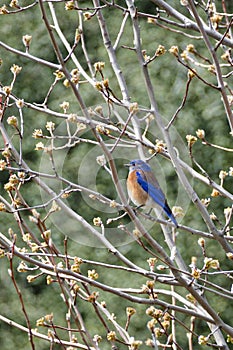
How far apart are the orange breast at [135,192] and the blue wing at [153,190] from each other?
0.02m

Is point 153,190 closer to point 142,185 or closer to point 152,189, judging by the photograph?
point 152,189

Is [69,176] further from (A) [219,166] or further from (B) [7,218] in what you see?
(A) [219,166]

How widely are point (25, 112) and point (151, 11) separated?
1.25 meters

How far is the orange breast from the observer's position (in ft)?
11.8

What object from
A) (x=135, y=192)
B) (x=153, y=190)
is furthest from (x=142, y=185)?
(x=153, y=190)

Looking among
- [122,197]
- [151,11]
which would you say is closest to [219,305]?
[151,11]

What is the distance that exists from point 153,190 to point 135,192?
0.55 feet

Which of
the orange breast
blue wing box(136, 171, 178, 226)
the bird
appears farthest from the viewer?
the orange breast

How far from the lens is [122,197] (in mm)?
2219

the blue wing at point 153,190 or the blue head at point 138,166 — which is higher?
the blue head at point 138,166

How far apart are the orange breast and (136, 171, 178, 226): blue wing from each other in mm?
21

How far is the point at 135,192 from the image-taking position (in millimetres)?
3670

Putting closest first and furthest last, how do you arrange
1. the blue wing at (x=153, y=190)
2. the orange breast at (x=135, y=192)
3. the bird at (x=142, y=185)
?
the blue wing at (x=153, y=190) → the bird at (x=142, y=185) → the orange breast at (x=135, y=192)

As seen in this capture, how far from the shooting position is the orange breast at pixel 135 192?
361 cm
